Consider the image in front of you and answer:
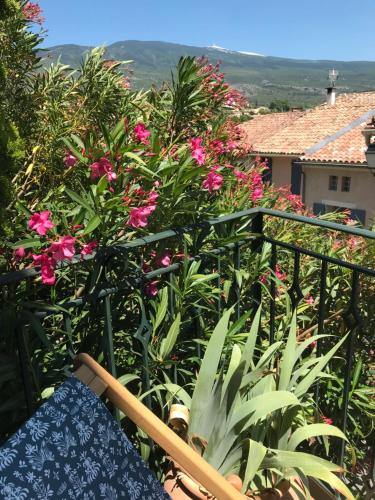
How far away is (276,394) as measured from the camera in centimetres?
144

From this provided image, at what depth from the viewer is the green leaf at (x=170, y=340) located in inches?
69.8

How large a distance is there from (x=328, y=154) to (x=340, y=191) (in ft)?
6.55

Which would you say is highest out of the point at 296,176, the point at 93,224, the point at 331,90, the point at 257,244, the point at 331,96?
the point at 331,90

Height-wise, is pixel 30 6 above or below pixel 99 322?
above

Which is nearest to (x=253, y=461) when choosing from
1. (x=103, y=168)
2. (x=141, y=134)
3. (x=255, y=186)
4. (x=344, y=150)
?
(x=103, y=168)

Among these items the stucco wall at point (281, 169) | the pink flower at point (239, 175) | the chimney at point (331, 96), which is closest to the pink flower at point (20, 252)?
the pink flower at point (239, 175)

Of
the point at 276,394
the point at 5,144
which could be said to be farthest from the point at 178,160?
the point at 276,394

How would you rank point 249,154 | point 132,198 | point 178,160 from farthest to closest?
point 249,154
point 178,160
point 132,198

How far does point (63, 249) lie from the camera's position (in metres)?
1.39

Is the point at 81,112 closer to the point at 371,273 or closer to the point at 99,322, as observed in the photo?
the point at 99,322

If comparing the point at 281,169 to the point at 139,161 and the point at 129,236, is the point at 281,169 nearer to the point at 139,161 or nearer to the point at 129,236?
the point at 129,236

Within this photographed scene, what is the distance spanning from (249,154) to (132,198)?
6.37ft

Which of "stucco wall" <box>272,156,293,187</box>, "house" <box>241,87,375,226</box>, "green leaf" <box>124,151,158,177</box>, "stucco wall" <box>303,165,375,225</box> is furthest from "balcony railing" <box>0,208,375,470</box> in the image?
"stucco wall" <box>272,156,293,187</box>

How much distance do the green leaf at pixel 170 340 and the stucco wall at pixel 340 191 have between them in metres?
18.4
